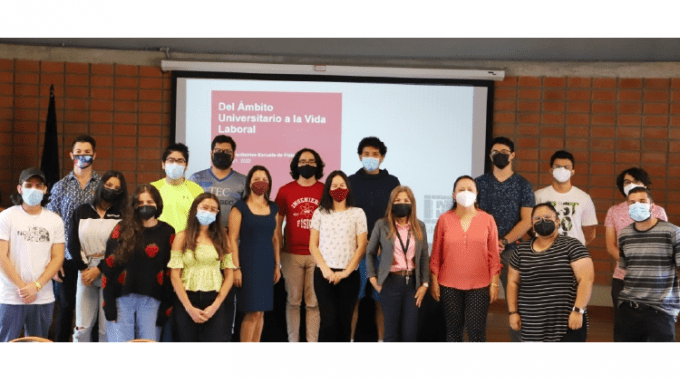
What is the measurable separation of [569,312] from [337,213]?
1.38 metres

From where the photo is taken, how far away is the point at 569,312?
4133mm

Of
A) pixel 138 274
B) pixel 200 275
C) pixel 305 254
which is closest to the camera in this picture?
pixel 138 274

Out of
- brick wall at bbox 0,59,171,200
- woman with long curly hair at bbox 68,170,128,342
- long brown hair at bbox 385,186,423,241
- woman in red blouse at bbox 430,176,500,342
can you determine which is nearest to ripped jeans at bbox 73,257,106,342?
woman with long curly hair at bbox 68,170,128,342

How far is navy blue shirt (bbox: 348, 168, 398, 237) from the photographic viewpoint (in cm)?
487

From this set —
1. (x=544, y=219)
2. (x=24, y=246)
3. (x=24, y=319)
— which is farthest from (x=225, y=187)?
(x=544, y=219)

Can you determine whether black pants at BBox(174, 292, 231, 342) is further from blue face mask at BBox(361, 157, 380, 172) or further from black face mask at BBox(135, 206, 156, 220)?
blue face mask at BBox(361, 157, 380, 172)

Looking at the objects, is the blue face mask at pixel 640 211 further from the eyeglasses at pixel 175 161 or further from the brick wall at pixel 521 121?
the brick wall at pixel 521 121

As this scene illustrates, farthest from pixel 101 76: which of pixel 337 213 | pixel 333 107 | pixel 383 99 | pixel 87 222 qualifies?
pixel 337 213

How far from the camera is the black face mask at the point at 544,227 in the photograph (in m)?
4.13

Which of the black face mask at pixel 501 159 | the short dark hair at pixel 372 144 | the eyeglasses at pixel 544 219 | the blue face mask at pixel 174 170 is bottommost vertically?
the eyeglasses at pixel 544 219

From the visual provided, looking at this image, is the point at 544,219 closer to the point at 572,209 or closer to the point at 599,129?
the point at 572,209

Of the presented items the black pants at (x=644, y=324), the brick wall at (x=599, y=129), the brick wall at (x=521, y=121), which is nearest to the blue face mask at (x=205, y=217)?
the black pants at (x=644, y=324)

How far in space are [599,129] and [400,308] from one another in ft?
11.2

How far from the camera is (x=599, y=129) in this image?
277 inches
